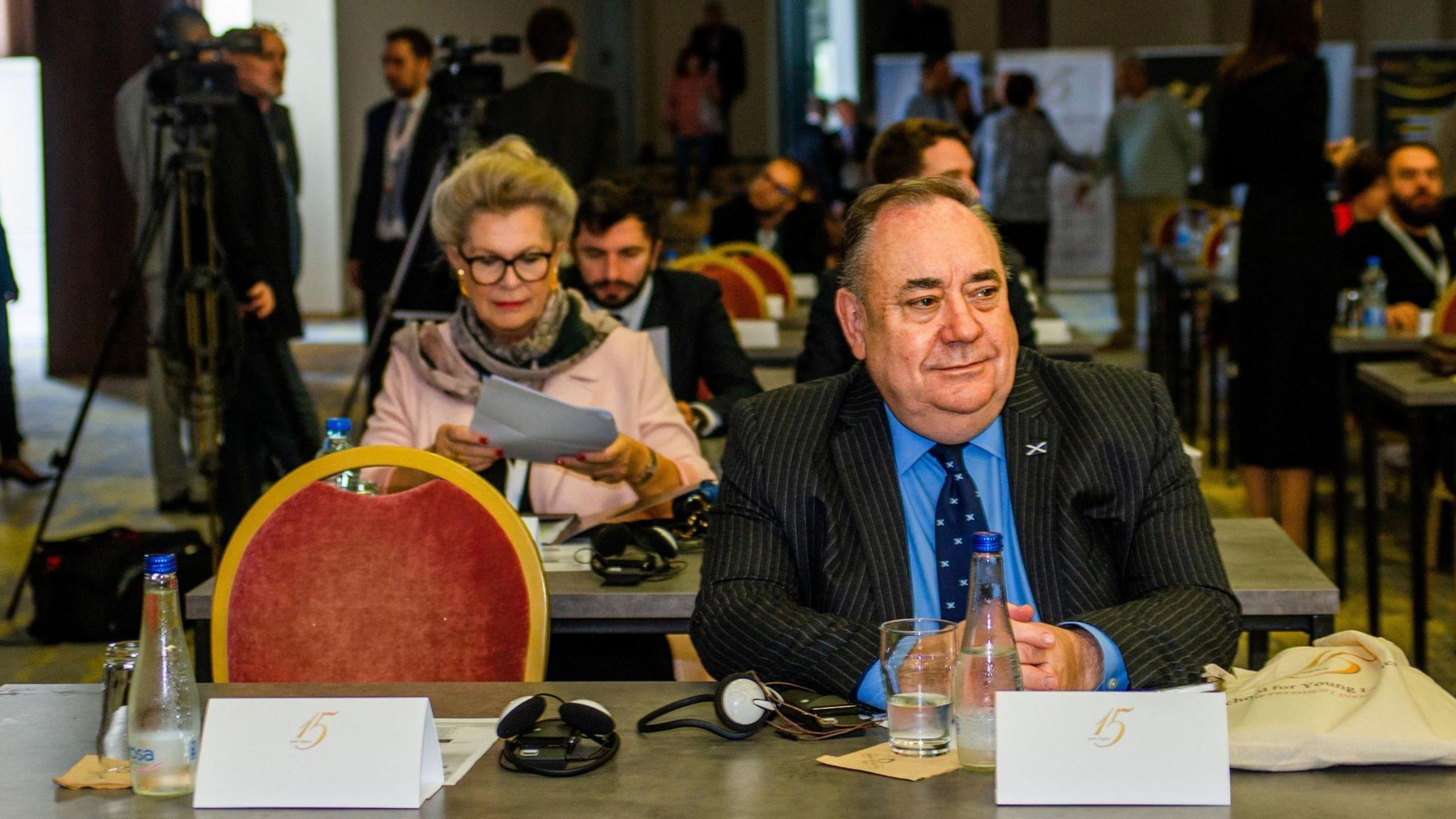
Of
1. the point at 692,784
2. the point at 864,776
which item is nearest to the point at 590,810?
the point at 692,784

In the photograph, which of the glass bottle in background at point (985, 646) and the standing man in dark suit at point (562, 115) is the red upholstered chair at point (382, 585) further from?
the standing man in dark suit at point (562, 115)

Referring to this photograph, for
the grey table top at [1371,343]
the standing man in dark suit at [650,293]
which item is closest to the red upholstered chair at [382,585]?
the standing man in dark suit at [650,293]

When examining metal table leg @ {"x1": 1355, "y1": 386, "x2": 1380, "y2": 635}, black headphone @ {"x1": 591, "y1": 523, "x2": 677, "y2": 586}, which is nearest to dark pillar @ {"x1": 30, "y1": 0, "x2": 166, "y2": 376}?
metal table leg @ {"x1": 1355, "y1": 386, "x2": 1380, "y2": 635}

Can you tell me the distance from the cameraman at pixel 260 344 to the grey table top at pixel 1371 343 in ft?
10.6

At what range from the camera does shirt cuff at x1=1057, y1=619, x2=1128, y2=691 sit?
5.82 feet

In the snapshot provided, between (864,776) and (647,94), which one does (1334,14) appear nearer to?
(647,94)

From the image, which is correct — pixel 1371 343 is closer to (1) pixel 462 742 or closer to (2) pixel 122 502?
(1) pixel 462 742

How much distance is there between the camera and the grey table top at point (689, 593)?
2.22m

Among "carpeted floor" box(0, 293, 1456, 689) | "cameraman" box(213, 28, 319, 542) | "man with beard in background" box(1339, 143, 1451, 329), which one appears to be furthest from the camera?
"man with beard in background" box(1339, 143, 1451, 329)

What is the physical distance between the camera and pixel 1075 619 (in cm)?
184

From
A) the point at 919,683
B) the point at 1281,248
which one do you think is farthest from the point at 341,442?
the point at 1281,248

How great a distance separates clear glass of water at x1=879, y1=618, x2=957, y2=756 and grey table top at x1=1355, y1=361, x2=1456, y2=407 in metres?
2.70

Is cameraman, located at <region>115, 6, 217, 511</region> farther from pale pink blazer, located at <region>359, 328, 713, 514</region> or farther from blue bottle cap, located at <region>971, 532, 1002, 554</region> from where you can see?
blue bottle cap, located at <region>971, 532, 1002, 554</region>

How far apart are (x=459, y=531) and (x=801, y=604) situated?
1.54 feet
